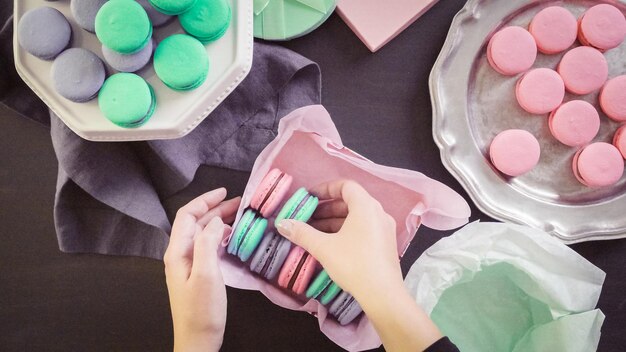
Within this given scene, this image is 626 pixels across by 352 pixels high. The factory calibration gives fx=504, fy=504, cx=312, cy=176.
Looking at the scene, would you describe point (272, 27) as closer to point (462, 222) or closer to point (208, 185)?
point (208, 185)

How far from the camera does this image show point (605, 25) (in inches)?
28.8

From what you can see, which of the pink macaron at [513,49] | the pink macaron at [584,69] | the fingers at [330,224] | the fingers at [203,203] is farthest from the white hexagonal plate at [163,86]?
the pink macaron at [584,69]

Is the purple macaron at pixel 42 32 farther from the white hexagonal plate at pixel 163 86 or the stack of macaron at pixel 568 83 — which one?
the stack of macaron at pixel 568 83

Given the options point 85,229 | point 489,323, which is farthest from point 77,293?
point 489,323

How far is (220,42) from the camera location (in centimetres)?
62

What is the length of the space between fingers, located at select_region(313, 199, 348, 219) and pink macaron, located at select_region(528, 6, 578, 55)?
1.26ft

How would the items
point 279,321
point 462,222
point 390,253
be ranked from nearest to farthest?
1. point 390,253
2. point 462,222
3. point 279,321

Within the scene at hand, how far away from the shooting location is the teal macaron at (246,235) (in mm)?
666

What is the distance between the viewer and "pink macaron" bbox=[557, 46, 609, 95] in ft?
2.43

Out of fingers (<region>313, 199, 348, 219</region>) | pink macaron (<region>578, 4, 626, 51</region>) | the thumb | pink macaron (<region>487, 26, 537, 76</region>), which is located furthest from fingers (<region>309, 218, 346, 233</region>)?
pink macaron (<region>578, 4, 626, 51</region>)

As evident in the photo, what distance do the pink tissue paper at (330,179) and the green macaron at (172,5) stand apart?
0.60ft

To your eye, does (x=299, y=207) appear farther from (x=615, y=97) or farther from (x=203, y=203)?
(x=615, y=97)

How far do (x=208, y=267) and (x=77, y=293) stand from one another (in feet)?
1.08

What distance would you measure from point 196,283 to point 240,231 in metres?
0.09
